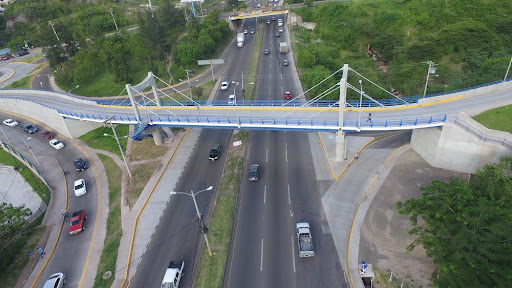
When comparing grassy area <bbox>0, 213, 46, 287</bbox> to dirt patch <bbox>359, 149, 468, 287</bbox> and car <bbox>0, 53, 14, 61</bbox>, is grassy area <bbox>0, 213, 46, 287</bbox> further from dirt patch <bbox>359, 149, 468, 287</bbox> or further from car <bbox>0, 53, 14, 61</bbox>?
car <bbox>0, 53, 14, 61</bbox>

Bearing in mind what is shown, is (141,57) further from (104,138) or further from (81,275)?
(81,275)

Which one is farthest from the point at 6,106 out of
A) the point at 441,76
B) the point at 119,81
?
the point at 441,76

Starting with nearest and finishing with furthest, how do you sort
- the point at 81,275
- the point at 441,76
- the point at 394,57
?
1. the point at 81,275
2. the point at 441,76
3. the point at 394,57

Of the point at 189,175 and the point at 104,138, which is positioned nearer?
the point at 189,175

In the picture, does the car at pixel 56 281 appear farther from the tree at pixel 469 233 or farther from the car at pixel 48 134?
the car at pixel 48 134

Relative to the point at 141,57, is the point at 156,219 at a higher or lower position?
lower

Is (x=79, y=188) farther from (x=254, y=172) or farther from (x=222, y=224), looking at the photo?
(x=254, y=172)

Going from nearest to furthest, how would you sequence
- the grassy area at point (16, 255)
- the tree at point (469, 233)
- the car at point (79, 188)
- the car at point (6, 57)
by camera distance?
the tree at point (469, 233) < the grassy area at point (16, 255) < the car at point (79, 188) < the car at point (6, 57)

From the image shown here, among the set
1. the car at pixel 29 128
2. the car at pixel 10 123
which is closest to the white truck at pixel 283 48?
the car at pixel 29 128
